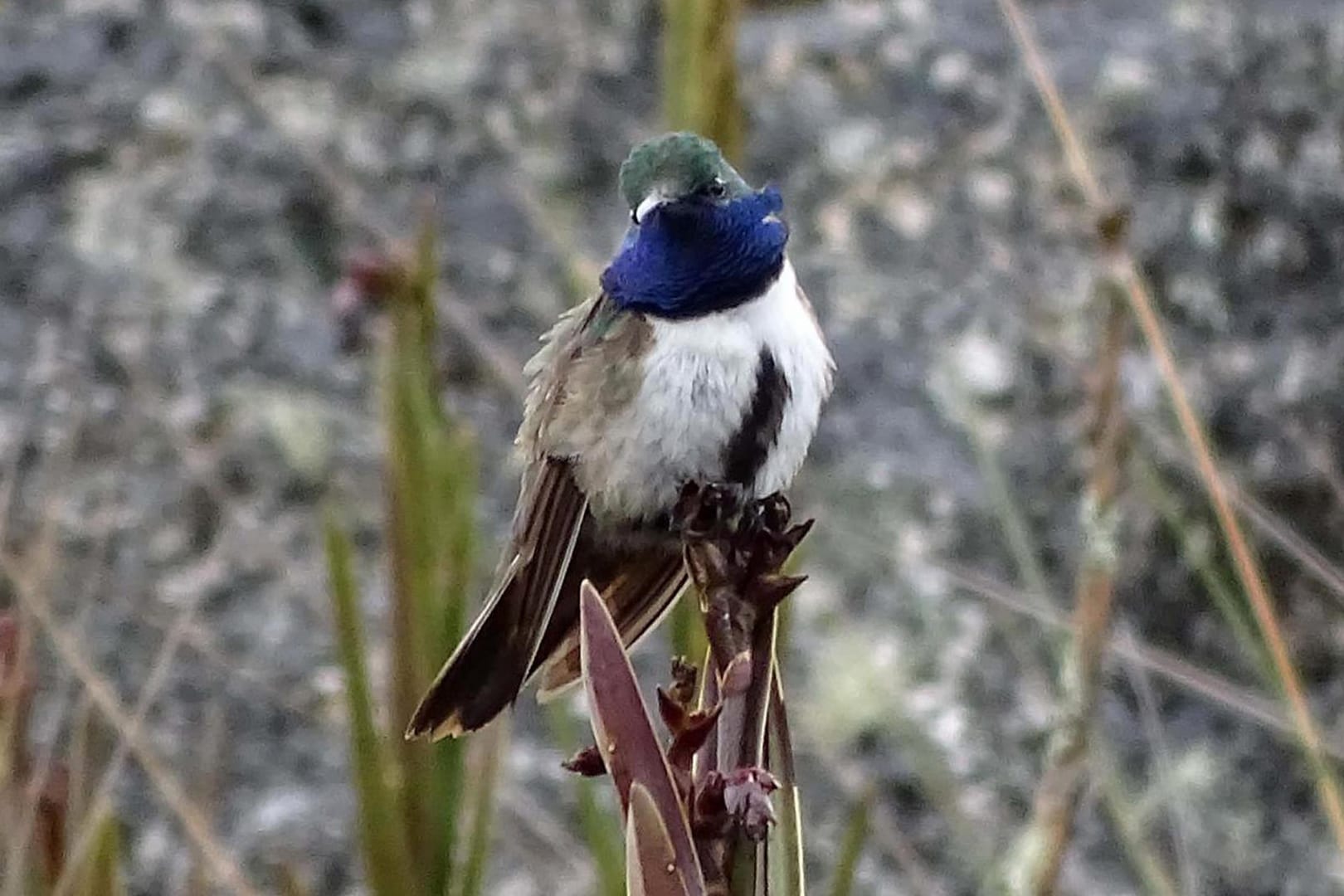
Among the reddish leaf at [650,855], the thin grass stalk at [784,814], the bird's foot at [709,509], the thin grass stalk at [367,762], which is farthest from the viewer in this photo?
the thin grass stalk at [367,762]

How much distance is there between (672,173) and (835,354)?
125 centimetres

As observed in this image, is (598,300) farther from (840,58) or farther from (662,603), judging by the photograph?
(840,58)

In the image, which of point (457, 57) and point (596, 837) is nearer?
point (596, 837)

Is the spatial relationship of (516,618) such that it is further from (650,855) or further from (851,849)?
(650,855)

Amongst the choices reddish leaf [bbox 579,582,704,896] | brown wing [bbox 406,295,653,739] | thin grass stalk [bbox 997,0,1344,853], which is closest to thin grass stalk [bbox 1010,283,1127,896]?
thin grass stalk [bbox 997,0,1344,853]

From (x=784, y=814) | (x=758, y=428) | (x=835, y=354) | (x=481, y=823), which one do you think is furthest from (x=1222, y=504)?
(x=835, y=354)

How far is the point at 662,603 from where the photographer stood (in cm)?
141

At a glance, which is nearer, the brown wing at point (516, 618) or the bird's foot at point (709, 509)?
the bird's foot at point (709, 509)

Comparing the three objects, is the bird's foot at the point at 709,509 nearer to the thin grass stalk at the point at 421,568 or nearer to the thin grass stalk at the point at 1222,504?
the thin grass stalk at the point at 421,568

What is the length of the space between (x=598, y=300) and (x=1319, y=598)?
1.31 meters

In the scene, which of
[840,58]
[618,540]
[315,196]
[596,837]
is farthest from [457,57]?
[596,837]

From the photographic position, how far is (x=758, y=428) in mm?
1354

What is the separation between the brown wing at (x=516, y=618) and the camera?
1.29m

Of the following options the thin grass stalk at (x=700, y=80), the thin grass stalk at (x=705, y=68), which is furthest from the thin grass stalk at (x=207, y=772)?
the thin grass stalk at (x=705, y=68)
